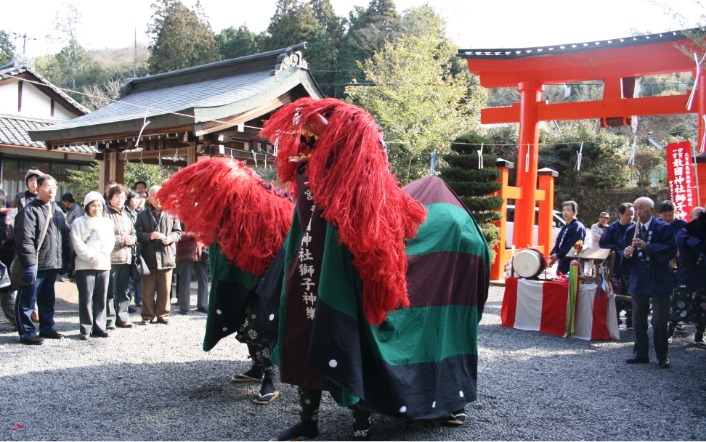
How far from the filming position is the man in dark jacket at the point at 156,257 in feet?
22.5

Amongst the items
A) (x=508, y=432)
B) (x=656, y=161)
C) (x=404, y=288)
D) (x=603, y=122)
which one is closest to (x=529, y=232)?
(x=603, y=122)

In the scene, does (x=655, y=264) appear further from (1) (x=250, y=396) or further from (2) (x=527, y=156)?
(2) (x=527, y=156)

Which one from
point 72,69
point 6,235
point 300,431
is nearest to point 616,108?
point 300,431

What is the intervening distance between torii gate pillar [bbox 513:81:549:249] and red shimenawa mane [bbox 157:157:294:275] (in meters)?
8.77

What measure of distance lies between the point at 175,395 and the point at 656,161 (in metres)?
23.9

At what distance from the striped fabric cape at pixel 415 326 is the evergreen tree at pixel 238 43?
34.7 meters

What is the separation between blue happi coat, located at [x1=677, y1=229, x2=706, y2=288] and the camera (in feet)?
19.9

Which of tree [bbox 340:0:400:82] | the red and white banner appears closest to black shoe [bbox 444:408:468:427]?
the red and white banner

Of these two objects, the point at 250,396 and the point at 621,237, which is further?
the point at 621,237

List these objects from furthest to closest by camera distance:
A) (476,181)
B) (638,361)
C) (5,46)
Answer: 1. (5,46)
2. (476,181)
3. (638,361)

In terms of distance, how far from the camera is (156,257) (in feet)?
22.5

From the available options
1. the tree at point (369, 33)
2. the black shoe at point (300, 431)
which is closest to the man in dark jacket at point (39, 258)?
the black shoe at point (300, 431)

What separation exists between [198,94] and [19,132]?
7067 millimetres

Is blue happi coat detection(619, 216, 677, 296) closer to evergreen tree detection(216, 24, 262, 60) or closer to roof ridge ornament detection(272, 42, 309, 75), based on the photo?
roof ridge ornament detection(272, 42, 309, 75)
